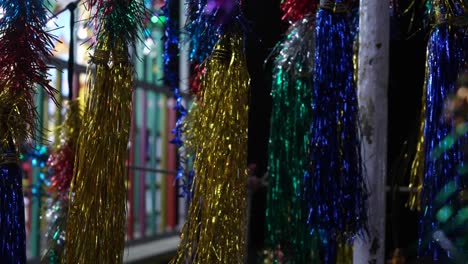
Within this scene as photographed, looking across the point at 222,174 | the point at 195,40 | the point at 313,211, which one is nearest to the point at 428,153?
the point at 313,211

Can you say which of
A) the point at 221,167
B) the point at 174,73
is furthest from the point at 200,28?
the point at 174,73

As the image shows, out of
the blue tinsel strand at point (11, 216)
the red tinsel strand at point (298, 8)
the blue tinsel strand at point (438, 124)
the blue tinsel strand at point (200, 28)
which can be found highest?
the red tinsel strand at point (298, 8)

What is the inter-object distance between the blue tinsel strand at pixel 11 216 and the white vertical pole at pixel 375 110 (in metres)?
0.57

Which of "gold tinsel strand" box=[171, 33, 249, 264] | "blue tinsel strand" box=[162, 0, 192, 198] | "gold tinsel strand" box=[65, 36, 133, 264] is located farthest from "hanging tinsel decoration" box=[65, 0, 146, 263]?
"blue tinsel strand" box=[162, 0, 192, 198]

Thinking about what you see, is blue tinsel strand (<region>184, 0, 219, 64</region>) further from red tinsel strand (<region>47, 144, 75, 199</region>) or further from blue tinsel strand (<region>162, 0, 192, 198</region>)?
red tinsel strand (<region>47, 144, 75, 199</region>)

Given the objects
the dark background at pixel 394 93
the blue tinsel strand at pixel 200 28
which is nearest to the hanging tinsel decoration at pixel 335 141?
the blue tinsel strand at pixel 200 28

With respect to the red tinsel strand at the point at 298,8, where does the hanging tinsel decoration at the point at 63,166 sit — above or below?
below

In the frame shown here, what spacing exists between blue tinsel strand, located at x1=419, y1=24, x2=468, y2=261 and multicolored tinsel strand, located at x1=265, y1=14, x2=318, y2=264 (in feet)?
0.88

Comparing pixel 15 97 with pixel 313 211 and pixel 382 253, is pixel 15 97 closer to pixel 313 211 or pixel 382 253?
pixel 313 211

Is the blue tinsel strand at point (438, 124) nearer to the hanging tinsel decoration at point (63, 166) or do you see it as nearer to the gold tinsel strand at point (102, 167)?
the gold tinsel strand at point (102, 167)

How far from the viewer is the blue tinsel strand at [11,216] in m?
0.88

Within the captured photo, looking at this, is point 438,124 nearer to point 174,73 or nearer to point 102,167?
point 102,167

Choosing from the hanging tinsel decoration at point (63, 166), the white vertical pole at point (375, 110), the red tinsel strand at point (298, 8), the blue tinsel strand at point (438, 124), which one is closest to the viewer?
the blue tinsel strand at point (438, 124)

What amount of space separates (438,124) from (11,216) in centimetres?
69
